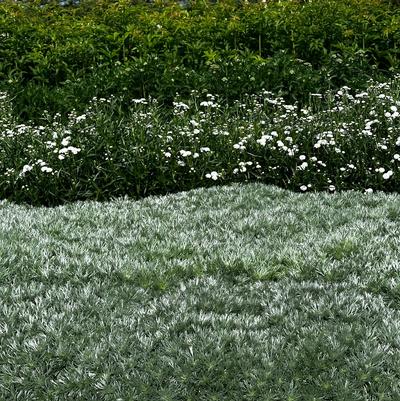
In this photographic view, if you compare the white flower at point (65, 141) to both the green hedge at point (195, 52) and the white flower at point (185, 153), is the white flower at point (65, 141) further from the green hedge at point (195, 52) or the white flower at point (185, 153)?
the green hedge at point (195, 52)

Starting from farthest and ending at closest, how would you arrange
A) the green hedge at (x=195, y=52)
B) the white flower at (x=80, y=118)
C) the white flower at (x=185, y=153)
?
the green hedge at (x=195, y=52) → the white flower at (x=80, y=118) → the white flower at (x=185, y=153)

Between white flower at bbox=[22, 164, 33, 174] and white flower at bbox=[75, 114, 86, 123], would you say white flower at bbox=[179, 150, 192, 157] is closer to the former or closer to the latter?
Answer: white flower at bbox=[75, 114, 86, 123]

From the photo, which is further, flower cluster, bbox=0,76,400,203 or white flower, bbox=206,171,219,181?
flower cluster, bbox=0,76,400,203

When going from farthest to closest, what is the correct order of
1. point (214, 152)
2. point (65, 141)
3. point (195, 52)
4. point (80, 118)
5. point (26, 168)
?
point (195, 52), point (80, 118), point (214, 152), point (65, 141), point (26, 168)

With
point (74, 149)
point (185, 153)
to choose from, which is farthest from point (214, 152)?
point (74, 149)

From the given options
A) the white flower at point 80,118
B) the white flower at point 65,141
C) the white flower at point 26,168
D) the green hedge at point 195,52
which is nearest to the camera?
the white flower at point 26,168

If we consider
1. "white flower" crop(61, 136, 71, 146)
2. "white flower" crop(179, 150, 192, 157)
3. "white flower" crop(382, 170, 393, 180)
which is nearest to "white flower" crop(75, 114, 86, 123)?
"white flower" crop(61, 136, 71, 146)

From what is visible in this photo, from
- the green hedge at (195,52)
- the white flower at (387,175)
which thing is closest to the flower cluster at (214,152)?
the white flower at (387,175)

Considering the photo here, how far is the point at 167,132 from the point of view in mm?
7473

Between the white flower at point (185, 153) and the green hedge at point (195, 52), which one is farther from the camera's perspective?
the green hedge at point (195, 52)

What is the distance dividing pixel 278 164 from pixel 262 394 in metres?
4.38

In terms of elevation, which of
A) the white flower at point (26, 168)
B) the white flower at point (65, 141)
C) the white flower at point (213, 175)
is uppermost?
the white flower at point (65, 141)

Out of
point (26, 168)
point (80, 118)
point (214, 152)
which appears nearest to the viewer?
point (26, 168)

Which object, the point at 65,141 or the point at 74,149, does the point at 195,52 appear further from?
the point at 74,149
